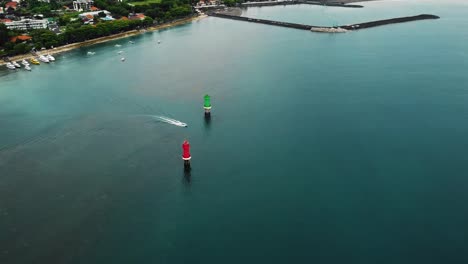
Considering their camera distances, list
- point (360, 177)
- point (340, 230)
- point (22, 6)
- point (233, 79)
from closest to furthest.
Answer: point (340, 230), point (360, 177), point (233, 79), point (22, 6)

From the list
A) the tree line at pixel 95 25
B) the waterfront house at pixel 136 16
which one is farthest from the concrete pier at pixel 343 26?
the waterfront house at pixel 136 16

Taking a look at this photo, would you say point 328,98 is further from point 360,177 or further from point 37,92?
point 37,92

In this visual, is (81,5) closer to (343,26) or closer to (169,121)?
(343,26)

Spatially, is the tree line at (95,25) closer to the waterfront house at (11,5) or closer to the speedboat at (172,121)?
the waterfront house at (11,5)

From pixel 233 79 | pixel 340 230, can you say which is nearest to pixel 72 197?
pixel 340 230

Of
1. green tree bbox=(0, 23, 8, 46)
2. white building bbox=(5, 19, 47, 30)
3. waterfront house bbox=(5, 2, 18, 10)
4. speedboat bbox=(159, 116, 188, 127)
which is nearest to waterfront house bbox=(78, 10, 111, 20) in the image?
white building bbox=(5, 19, 47, 30)

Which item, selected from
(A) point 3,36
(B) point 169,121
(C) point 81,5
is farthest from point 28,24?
(B) point 169,121

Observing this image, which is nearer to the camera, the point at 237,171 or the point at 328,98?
the point at 237,171

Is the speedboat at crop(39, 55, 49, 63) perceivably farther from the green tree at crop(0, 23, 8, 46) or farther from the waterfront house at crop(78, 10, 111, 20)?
the waterfront house at crop(78, 10, 111, 20)
